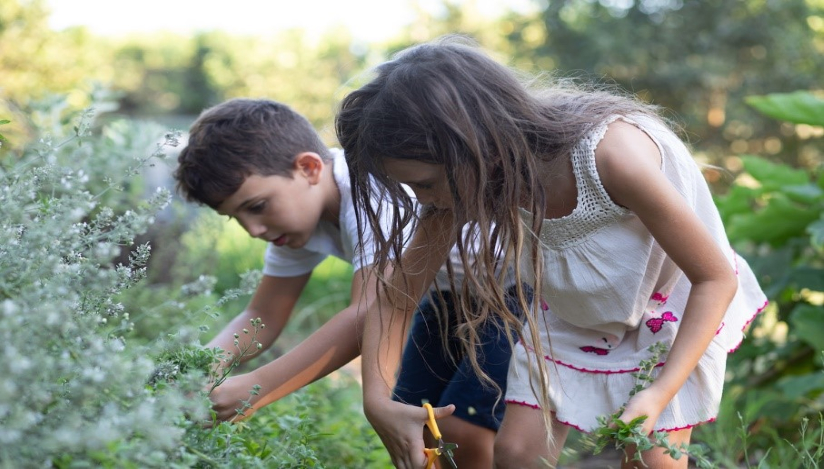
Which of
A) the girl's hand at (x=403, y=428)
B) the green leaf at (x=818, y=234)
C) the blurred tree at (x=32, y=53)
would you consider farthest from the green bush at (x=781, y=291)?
the blurred tree at (x=32, y=53)

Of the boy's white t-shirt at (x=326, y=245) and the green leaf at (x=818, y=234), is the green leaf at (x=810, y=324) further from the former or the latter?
the boy's white t-shirt at (x=326, y=245)

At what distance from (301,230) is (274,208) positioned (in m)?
0.09

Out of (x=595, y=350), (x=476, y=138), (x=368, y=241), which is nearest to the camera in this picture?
(x=476, y=138)

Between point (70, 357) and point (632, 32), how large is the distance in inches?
439

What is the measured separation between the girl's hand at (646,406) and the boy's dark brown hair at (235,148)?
1207 mm

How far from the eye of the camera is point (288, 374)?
79.1 inches

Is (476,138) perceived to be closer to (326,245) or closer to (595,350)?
(595,350)

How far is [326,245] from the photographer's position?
2512 millimetres

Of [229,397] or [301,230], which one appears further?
[301,230]

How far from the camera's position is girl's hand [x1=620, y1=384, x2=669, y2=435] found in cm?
150

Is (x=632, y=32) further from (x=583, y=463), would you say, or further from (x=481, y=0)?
(x=583, y=463)

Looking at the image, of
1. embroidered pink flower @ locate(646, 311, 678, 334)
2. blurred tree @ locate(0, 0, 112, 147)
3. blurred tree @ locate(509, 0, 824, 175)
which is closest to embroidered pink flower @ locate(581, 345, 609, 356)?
embroidered pink flower @ locate(646, 311, 678, 334)

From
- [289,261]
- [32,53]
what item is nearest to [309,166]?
[289,261]

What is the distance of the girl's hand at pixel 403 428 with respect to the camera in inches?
66.9
